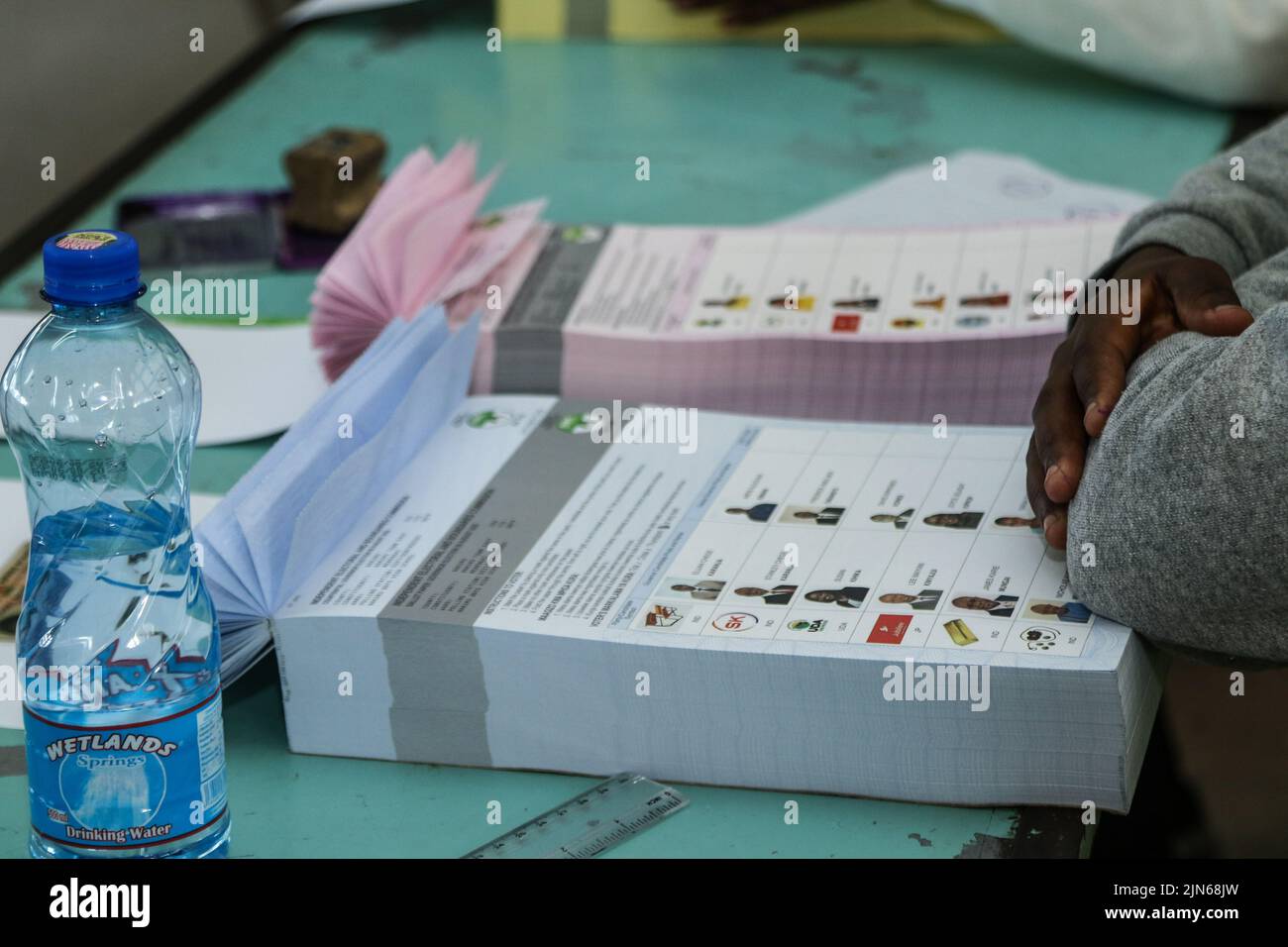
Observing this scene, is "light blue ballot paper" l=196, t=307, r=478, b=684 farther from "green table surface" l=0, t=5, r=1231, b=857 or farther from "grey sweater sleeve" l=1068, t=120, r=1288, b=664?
"grey sweater sleeve" l=1068, t=120, r=1288, b=664

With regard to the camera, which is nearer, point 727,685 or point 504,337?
point 727,685

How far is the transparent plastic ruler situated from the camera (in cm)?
58

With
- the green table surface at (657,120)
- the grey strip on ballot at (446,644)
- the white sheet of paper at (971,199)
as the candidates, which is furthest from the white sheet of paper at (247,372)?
the white sheet of paper at (971,199)

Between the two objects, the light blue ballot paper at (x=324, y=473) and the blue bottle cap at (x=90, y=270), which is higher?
the blue bottle cap at (x=90, y=270)

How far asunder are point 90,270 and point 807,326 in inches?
18.6

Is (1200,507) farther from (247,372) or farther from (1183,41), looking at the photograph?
(1183,41)

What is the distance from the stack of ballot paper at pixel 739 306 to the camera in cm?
88

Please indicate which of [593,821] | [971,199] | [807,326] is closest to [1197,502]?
[593,821]

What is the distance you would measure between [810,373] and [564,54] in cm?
75

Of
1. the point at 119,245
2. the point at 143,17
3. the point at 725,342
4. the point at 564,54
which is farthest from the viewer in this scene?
the point at 143,17

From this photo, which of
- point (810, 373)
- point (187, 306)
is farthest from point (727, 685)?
point (187, 306)

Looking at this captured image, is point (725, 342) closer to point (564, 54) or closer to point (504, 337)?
point (504, 337)

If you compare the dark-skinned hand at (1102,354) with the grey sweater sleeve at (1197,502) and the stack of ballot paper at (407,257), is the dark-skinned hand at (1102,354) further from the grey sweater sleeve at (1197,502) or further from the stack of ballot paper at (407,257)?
the stack of ballot paper at (407,257)

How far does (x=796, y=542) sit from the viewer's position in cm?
69
